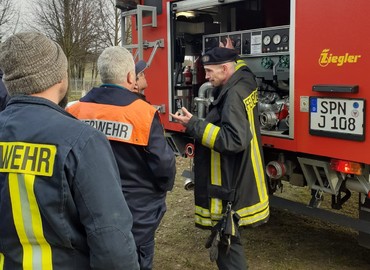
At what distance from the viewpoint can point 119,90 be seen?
2.54 metres

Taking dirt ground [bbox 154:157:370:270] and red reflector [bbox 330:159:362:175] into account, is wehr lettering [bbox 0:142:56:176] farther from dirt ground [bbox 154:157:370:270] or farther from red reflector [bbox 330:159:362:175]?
dirt ground [bbox 154:157:370:270]

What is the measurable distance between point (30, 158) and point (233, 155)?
1797mm

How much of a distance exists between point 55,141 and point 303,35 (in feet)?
7.20

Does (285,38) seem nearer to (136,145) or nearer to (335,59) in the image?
(335,59)

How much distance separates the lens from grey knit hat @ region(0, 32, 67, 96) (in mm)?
1479

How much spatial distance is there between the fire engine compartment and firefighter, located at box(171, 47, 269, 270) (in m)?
0.55

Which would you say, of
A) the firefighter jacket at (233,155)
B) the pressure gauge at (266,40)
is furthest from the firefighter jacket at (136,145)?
the pressure gauge at (266,40)

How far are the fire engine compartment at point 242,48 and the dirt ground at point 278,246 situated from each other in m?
1.26

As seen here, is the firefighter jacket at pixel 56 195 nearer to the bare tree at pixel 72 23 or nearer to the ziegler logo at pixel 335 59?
the ziegler logo at pixel 335 59

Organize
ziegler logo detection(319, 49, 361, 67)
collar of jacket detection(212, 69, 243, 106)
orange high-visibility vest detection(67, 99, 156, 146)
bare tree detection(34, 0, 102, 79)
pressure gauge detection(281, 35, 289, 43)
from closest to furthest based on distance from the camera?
orange high-visibility vest detection(67, 99, 156, 146) → ziegler logo detection(319, 49, 361, 67) → collar of jacket detection(212, 69, 243, 106) → pressure gauge detection(281, 35, 289, 43) → bare tree detection(34, 0, 102, 79)

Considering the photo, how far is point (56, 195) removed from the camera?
1423 millimetres

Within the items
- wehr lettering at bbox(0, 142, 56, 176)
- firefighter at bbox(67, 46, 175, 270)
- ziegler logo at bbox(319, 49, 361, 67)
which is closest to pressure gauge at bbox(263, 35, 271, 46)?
ziegler logo at bbox(319, 49, 361, 67)

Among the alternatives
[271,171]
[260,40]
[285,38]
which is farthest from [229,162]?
[260,40]

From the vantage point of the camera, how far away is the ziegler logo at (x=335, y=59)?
2791mm
